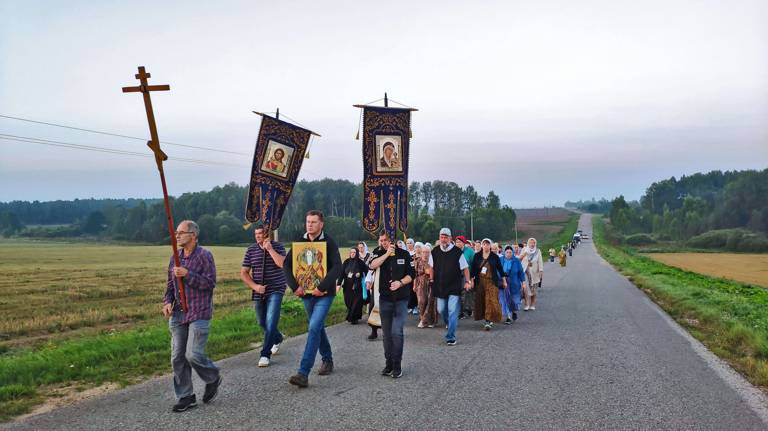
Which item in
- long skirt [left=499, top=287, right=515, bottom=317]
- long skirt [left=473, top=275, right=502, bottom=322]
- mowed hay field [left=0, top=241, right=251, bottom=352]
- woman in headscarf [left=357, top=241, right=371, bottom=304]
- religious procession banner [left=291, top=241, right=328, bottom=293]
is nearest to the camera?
religious procession banner [left=291, top=241, right=328, bottom=293]

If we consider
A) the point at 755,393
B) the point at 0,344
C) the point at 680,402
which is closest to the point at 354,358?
the point at 680,402

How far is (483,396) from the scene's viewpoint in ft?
21.7

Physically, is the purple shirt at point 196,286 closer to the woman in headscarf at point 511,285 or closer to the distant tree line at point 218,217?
the woman in headscarf at point 511,285

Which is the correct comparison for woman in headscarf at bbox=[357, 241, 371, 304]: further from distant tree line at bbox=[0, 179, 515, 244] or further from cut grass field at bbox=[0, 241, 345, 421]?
distant tree line at bbox=[0, 179, 515, 244]

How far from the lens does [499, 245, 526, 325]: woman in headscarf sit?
43.3ft

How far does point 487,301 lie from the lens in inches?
487

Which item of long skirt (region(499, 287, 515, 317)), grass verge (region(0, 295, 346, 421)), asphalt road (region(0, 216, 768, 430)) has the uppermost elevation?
long skirt (region(499, 287, 515, 317))

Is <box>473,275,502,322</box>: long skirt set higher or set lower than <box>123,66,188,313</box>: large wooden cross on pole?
lower

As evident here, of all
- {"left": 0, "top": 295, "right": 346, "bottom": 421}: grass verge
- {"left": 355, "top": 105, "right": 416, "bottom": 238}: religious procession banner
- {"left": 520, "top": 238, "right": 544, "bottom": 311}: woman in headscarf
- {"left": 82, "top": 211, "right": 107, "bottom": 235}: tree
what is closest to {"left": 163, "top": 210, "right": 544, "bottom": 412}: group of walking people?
{"left": 0, "top": 295, "right": 346, "bottom": 421}: grass verge

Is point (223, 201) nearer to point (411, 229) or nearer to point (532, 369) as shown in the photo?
point (411, 229)

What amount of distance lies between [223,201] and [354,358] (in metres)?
102

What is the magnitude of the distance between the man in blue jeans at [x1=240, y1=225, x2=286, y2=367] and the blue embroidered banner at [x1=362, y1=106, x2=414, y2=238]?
128 inches

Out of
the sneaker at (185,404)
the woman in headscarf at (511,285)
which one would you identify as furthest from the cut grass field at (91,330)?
the woman in headscarf at (511,285)

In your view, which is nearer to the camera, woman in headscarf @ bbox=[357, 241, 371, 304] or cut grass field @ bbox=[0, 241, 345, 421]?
cut grass field @ bbox=[0, 241, 345, 421]
